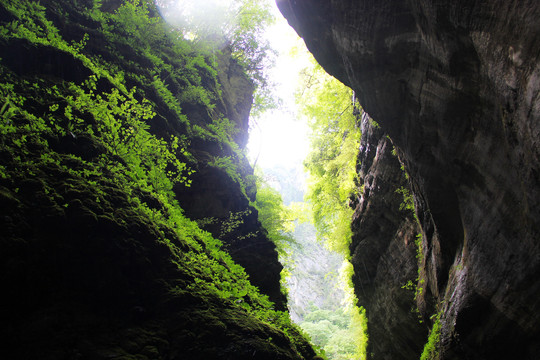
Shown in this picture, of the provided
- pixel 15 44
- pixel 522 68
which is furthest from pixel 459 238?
pixel 15 44

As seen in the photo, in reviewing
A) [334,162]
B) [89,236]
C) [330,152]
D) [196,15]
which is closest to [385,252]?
[334,162]

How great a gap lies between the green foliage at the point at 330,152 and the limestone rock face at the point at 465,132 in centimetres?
611

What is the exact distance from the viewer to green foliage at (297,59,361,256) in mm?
14185

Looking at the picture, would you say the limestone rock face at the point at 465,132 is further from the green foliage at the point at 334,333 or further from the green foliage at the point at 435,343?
the green foliage at the point at 334,333

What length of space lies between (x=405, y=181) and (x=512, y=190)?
5640 millimetres

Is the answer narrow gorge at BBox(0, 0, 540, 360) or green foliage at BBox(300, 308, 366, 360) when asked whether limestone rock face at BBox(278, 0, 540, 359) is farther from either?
green foliage at BBox(300, 308, 366, 360)

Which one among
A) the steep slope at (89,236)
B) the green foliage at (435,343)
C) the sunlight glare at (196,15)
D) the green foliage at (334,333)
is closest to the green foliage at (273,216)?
the green foliage at (334,333)

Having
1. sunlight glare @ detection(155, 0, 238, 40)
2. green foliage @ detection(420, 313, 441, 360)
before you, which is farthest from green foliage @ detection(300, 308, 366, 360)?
sunlight glare @ detection(155, 0, 238, 40)

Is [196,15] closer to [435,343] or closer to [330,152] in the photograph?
[330,152]

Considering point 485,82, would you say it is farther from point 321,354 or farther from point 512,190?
point 321,354

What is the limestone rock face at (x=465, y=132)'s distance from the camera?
3.68 meters

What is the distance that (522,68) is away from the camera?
332 cm

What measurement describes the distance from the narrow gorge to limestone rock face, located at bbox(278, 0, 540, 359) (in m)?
0.03

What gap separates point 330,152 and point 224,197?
792 cm
